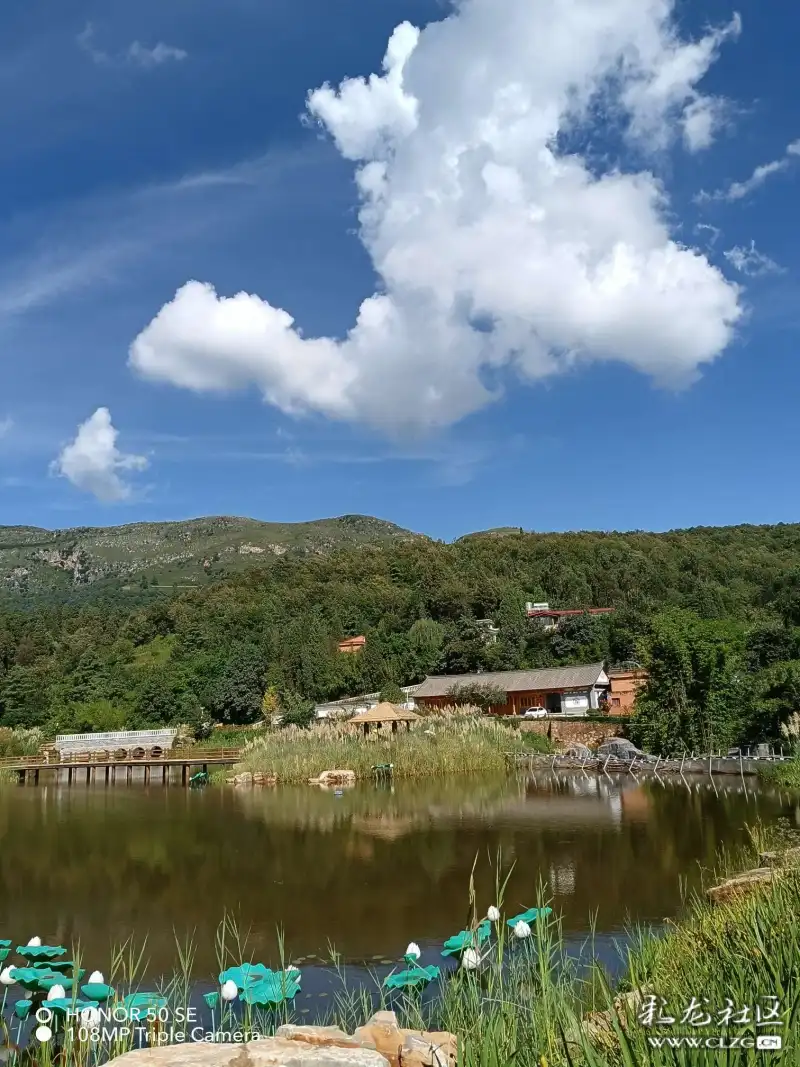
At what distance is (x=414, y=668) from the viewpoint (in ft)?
155

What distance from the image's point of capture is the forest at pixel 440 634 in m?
23.9

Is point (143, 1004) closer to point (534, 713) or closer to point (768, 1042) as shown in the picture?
point (768, 1042)

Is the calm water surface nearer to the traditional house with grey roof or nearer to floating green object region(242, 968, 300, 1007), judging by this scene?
floating green object region(242, 968, 300, 1007)

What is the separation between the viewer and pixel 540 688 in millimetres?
37312

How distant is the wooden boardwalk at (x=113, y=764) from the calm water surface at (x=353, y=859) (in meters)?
7.00

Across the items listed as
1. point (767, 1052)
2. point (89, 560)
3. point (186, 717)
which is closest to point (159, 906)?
point (767, 1052)

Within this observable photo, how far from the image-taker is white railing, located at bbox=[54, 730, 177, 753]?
34.9 meters

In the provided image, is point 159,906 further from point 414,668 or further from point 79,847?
point 414,668

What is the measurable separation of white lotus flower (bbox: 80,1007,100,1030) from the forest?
20.5 m

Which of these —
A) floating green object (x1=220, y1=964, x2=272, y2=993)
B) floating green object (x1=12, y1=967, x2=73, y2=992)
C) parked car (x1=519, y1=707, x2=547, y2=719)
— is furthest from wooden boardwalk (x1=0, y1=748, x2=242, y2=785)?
floating green object (x1=220, y1=964, x2=272, y2=993)

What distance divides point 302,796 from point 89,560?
430 ft

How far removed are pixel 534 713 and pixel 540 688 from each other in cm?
248

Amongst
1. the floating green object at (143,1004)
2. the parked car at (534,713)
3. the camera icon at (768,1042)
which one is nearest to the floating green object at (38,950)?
the floating green object at (143,1004)

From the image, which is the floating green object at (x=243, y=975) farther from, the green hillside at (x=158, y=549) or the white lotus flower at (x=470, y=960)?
the green hillside at (x=158, y=549)
